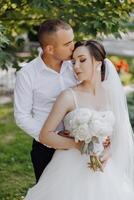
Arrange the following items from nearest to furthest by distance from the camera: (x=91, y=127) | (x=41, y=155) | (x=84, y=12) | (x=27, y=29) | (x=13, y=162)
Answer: (x=91, y=127) → (x=41, y=155) → (x=84, y=12) → (x=27, y=29) → (x=13, y=162)

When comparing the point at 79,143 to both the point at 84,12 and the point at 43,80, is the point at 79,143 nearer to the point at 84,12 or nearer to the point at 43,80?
the point at 43,80

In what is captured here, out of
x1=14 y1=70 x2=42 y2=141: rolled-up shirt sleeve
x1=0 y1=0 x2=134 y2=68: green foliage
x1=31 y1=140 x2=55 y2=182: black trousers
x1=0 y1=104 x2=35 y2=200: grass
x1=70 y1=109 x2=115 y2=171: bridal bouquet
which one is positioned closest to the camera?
x1=70 y1=109 x2=115 y2=171: bridal bouquet

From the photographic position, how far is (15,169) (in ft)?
21.0

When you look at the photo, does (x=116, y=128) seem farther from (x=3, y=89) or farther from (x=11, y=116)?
(x=3, y=89)

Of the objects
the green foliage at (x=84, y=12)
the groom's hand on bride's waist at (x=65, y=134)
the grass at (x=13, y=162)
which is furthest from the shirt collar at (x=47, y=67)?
the grass at (x=13, y=162)

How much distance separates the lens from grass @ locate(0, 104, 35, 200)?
19.1 ft

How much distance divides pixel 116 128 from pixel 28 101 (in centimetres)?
68

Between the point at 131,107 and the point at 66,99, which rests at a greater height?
the point at 66,99

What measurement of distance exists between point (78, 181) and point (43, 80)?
0.77 metres

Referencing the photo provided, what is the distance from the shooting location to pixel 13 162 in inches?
261

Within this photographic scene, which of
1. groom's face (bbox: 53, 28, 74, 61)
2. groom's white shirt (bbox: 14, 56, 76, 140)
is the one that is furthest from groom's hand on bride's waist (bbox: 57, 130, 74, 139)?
groom's face (bbox: 53, 28, 74, 61)

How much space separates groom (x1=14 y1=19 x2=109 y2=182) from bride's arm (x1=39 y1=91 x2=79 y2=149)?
176 millimetres

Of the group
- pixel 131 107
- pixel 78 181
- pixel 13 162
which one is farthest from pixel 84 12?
pixel 131 107

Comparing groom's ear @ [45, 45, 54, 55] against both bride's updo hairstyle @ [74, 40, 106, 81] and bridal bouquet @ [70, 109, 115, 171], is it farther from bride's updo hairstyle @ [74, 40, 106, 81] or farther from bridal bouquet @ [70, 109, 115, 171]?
bridal bouquet @ [70, 109, 115, 171]
